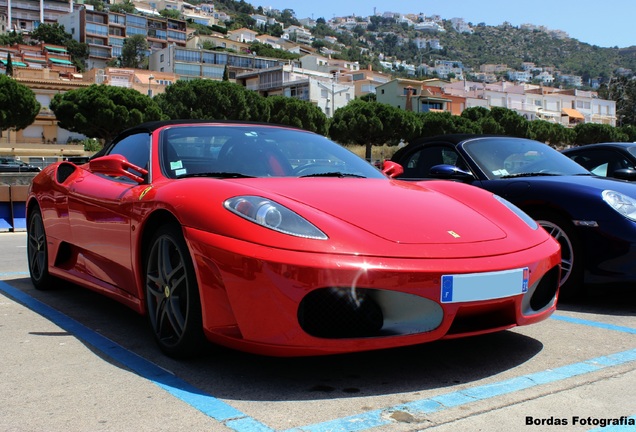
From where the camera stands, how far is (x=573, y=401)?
2.59 metres

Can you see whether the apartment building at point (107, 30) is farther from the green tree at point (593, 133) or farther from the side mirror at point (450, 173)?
the side mirror at point (450, 173)

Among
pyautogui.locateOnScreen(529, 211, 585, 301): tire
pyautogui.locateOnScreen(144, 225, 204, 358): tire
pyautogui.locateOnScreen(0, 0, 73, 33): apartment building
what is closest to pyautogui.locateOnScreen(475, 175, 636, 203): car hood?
pyautogui.locateOnScreen(529, 211, 585, 301): tire

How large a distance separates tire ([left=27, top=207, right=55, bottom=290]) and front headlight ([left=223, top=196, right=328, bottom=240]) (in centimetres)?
258

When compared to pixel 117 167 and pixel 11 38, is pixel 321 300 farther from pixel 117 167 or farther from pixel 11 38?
pixel 11 38

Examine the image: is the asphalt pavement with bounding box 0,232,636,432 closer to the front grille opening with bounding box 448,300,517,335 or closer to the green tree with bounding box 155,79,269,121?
the front grille opening with bounding box 448,300,517,335

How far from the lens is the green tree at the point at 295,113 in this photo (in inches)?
2368

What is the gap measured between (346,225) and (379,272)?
0.31m

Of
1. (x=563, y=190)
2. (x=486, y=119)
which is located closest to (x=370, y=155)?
(x=486, y=119)

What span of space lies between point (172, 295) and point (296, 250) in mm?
812

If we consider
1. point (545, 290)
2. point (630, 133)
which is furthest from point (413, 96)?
point (545, 290)

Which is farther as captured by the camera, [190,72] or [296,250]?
[190,72]

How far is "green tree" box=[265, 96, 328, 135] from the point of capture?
60.2 meters

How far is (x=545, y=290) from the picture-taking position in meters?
3.26

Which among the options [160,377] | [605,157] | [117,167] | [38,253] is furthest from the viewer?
[605,157]
